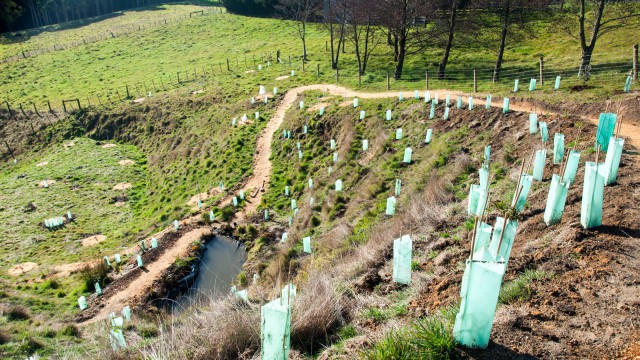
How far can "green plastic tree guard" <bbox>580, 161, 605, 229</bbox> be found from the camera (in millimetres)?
6204

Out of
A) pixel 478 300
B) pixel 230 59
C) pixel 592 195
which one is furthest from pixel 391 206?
pixel 230 59

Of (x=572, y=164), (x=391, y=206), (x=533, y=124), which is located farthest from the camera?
(x=533, y=124)

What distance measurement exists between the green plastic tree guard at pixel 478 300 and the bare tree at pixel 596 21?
19324mm

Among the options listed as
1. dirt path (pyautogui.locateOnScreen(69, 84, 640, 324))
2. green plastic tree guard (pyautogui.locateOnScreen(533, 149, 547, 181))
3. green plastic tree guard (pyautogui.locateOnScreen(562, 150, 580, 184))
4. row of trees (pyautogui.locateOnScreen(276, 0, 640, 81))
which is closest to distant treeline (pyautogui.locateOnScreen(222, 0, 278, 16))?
row of trees (pyautogui.locateOnScreen(276, 0, 640, 81))

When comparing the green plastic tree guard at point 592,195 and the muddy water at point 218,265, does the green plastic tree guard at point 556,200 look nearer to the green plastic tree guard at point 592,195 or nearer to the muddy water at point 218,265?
the green plastic tree guard at point 592,195

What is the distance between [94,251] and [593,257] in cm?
2018

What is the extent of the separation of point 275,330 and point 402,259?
9.57ft

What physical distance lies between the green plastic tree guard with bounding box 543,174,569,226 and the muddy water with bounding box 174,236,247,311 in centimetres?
1128

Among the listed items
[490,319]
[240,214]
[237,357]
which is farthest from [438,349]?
[240,214]

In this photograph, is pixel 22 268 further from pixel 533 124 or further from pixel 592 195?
pixel 592 195

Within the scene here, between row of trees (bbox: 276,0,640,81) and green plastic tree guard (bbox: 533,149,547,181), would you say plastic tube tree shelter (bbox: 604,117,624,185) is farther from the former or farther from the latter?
row of trees (bbox: 276,0,640,81)

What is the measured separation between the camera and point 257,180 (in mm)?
22531

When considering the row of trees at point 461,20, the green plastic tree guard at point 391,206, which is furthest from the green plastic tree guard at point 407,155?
the row of trees at point 461,20

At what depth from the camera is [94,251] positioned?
795 inches
